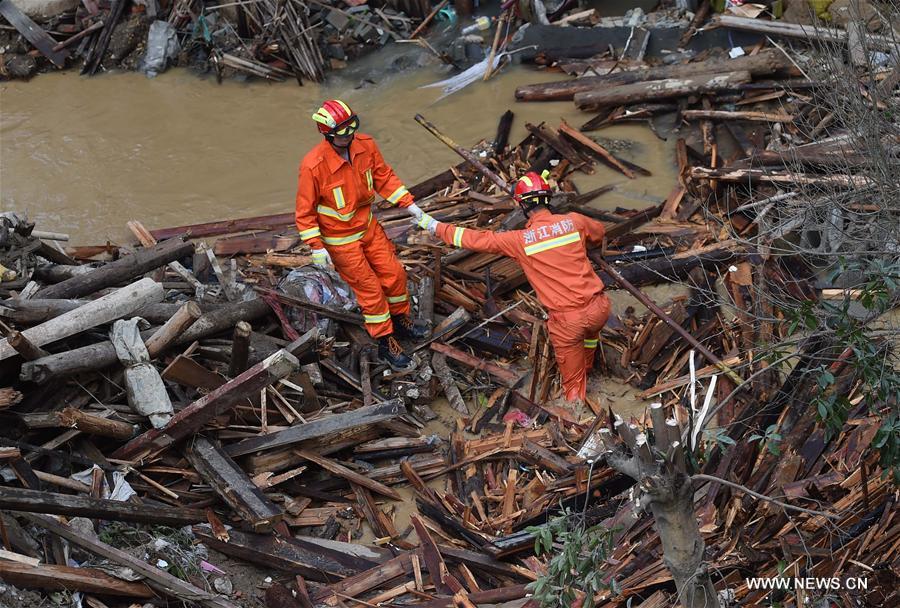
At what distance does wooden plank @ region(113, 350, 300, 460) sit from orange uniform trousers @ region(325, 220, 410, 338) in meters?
1.58

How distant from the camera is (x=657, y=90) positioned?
11.7m

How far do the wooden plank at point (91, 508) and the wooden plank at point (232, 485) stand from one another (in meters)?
0.26

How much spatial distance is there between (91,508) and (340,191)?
11.1 ft

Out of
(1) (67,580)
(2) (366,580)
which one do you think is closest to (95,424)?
(1) (67,580)

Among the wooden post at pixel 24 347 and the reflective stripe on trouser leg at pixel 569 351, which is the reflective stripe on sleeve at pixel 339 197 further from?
the wooden post at pixel 24 347

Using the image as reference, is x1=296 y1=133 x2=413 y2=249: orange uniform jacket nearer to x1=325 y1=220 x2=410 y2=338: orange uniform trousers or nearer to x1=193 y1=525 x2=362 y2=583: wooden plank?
x1=325 y1=220 x2=410 y2=338: orange uniform trousers

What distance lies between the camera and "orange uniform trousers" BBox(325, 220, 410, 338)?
27.5ft

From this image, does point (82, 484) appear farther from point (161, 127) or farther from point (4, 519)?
point (161, 127)

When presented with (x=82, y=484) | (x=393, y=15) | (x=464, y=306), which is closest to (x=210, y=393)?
(x=82, y=484)

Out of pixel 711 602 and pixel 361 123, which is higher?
pixel 711 602

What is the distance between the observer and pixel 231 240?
10.5 metres

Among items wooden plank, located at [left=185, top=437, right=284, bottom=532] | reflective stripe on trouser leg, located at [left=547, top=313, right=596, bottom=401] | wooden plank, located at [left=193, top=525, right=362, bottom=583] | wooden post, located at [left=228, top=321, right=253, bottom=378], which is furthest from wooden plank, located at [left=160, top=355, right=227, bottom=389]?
reflective stripe on trouser leg, located at [left=547, top=313, right=596, bottom=401]

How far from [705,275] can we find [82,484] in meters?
5.72

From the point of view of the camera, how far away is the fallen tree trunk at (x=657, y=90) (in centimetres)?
1138
